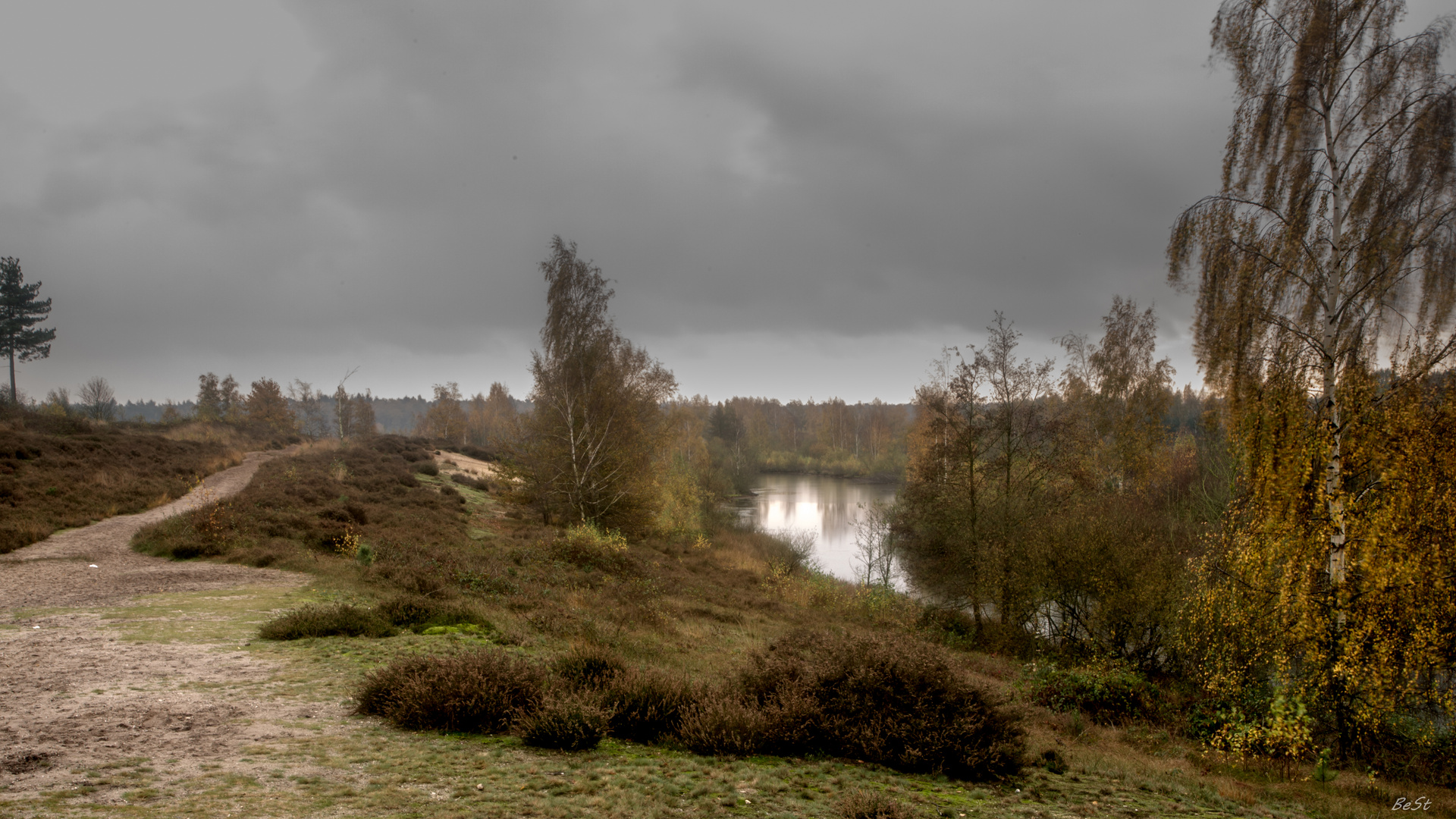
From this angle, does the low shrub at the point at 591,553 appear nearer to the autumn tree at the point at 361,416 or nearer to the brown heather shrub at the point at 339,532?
the brown heather shrub at the point at 339,532

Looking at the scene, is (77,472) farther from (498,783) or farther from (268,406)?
(268,406)

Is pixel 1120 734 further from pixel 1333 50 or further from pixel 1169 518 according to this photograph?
pixel 1169 518

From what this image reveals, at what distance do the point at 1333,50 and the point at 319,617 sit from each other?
17.7 meters

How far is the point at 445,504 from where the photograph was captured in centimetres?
3009

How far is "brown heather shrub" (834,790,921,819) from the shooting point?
499cm

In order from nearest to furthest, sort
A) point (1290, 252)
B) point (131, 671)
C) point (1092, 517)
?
1. point (131, 671)
2. point (1290, 252)
3. point (1092, 517)

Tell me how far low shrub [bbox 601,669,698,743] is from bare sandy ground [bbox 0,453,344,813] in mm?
2994

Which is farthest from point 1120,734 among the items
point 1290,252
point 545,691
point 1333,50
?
point 1333,50

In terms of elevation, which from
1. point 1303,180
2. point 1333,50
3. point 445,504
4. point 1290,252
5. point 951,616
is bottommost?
point 951,616

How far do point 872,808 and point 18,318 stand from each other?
6473cm

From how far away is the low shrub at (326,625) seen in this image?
9.21 m

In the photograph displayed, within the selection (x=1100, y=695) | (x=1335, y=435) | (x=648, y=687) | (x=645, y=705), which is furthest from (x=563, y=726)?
(x=1100, y=695)

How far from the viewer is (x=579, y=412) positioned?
87.9ft

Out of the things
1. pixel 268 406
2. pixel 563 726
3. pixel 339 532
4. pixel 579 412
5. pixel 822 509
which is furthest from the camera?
pixel 268 406
